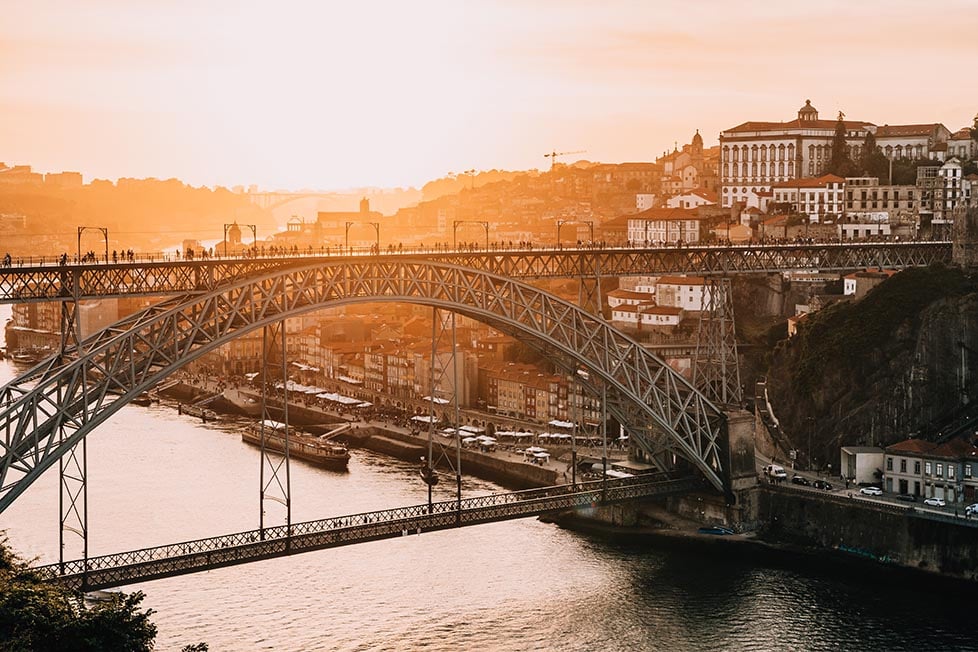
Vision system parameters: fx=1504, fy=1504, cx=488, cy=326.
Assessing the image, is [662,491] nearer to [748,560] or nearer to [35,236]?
[748,560]

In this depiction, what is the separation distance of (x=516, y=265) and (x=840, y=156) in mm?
36220

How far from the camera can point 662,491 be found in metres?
35.3

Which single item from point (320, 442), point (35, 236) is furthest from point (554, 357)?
point (35, 236)

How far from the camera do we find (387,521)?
98.7ft

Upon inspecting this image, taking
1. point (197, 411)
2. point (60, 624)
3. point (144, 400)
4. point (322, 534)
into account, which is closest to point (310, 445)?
point (197, 411)

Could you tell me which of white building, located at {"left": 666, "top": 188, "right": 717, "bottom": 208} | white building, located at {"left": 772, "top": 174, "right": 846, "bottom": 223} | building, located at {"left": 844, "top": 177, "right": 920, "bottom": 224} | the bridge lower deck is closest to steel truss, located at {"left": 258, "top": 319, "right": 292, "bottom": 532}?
the bridge lower deck

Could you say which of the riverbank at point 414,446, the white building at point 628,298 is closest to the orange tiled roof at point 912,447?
the riverbank at point 414,446

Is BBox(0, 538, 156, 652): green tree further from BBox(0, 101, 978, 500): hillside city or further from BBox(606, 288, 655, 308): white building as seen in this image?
BBox(606, 288, 655, 308): white building

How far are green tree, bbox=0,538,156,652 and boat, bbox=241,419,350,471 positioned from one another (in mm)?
20964

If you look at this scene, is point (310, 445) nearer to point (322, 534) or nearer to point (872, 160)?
point (322, 534)

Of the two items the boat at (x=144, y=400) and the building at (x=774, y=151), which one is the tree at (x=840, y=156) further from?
the boat at (x=144, y=400)

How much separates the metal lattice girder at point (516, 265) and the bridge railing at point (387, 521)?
16.0ft

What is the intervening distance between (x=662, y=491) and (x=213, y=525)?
10641mm

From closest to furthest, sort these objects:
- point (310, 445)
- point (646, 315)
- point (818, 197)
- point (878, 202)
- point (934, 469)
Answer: point (934, 469), point (310, 445), point (646, 315), point (878, 202), point (818, 197)
